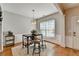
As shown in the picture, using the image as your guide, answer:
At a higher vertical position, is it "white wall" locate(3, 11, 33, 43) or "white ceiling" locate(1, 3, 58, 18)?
"white ceiling" locate(1, 3, 58, 18)

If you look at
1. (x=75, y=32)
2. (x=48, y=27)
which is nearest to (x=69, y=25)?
(x=75, y=32)

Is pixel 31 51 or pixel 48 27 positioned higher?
pixel 48 27

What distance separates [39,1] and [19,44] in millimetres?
1169

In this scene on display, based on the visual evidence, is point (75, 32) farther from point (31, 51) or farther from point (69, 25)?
point (31, 51)

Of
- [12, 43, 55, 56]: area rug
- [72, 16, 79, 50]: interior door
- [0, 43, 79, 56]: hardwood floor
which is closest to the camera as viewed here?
[0, 43, 79, 56]: hardwood floor

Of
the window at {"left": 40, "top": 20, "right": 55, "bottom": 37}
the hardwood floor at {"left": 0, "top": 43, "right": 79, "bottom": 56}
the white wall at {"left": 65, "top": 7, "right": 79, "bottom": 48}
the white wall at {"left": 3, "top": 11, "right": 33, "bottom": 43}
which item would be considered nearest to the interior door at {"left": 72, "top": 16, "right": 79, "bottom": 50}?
the white wall at {"left": 65, "top": 7, "right": 79, "bottom": 48}

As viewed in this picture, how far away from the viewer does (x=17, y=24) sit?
8.82 feet

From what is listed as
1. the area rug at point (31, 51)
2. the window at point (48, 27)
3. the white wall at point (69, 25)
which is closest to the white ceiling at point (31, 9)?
the window at point (48, 27)

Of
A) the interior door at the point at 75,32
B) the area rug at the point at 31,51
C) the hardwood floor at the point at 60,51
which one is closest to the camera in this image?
the hardwood floor at the point at 60,51

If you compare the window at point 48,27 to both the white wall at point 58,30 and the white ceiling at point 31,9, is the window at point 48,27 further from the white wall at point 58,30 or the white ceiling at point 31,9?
the white ceiling at point 31,9

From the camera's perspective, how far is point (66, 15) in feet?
9.25

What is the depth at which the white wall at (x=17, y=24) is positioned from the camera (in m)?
2.53

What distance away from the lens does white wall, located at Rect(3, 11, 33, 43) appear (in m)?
2.53

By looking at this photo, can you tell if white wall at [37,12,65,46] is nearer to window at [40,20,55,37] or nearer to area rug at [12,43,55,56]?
window at [40,20,55,37]
